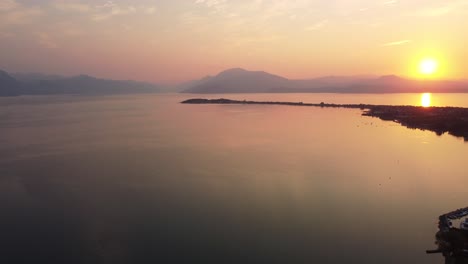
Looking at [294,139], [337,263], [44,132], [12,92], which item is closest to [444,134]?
[294,139]

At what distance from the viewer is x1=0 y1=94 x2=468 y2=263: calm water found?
824 centimetres

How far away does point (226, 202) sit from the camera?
1136cm

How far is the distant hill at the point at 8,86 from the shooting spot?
144188 mm

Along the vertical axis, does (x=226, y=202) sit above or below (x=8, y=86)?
below

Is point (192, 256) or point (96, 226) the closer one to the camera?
point (192, 256)

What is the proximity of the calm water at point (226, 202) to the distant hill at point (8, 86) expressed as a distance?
145m

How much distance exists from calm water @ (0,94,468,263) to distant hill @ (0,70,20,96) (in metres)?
145

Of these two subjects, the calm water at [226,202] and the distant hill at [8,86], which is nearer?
the calm water at [226,202]

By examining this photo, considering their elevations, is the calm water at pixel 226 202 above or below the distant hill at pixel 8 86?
below

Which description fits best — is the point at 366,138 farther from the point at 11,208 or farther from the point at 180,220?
the point at 11,208

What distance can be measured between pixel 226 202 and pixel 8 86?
167 meters

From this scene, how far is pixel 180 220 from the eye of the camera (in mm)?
9852

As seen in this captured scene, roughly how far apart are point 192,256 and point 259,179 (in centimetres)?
653

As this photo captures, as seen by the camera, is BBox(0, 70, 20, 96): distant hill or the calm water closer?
the calm water
